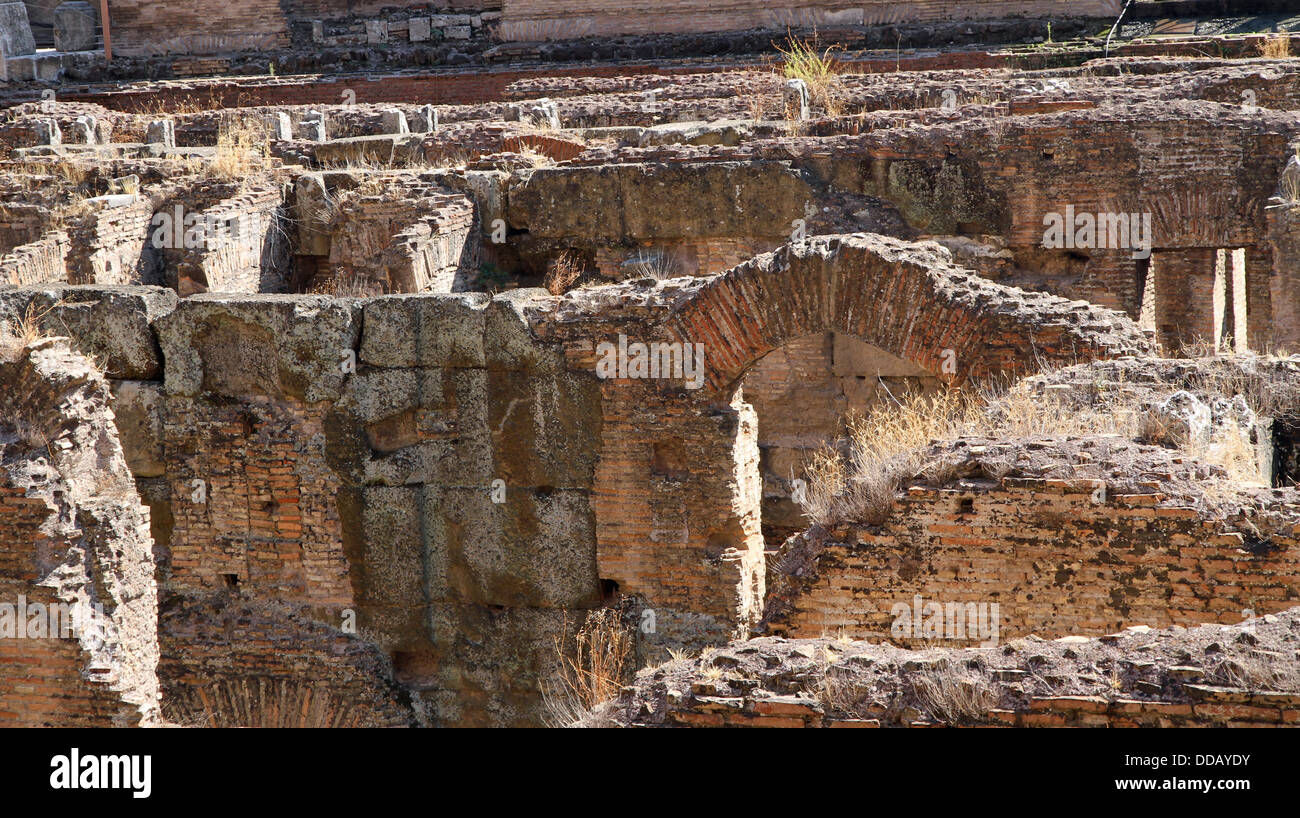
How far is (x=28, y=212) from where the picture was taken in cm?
1366

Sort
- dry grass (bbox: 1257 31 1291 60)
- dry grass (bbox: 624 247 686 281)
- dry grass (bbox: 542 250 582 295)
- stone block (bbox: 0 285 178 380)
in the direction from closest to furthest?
stone block (bbox: 0 285 178 380) < dry grass (bbox: 542 250 582 295) < dry grass (bbox: 624 247 686 281) < dry grass (bbox: 1257 31 1291 60)

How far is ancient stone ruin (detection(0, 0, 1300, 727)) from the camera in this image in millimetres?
5961

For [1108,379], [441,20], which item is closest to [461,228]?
[1108,379]

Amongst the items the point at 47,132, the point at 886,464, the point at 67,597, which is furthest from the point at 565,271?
the point at 47,132

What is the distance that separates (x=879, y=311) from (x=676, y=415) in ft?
4.34

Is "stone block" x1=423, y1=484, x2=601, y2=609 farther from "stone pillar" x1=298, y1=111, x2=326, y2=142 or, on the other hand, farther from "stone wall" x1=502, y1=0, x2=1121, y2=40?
"stone wall" x1=502, y1=0, x2=1121, y2=40

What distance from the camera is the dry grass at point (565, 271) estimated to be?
11836mm

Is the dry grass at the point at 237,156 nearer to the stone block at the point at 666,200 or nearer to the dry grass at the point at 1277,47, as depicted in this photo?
the stone block at the point at 666,200

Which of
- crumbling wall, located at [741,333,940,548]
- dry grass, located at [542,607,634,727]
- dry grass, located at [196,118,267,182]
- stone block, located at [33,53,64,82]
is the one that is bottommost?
dry grass, located at [542,607,634,727]

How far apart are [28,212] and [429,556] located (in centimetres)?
676

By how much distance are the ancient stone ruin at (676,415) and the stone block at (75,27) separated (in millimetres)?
11120

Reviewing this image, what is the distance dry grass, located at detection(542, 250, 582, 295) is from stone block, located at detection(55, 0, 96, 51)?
1790 cm

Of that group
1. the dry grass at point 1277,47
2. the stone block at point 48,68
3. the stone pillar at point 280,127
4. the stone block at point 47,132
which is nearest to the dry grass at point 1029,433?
the dry grass at point 1277,47

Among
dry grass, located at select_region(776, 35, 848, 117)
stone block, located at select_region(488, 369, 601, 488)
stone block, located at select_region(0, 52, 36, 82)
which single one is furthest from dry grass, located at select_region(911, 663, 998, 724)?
stone block, located at select_region(0, 52, 36, 82)
